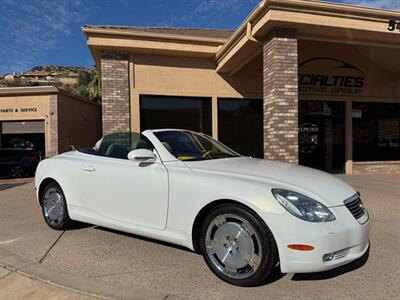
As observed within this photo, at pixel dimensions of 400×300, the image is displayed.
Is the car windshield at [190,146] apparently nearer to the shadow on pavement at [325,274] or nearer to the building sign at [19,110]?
the shadow on pavement at [325,274]

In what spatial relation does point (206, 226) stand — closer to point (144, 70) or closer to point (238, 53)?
point (238, 53)

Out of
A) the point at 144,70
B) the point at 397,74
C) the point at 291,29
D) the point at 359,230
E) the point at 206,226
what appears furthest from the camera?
the point at 397,74

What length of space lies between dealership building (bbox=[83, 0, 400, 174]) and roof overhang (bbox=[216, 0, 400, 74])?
0.08 feet

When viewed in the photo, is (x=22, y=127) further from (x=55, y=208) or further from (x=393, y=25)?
(x=393, y=25)

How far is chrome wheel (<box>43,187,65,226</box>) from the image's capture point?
562 centimetres

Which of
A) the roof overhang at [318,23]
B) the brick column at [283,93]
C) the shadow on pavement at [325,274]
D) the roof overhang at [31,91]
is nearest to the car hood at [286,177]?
the shadow on pavement at [325,274]

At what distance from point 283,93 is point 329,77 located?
5578 mm

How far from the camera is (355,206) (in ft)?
12.8

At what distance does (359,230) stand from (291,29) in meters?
6.39

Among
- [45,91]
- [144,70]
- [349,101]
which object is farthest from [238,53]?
[45,91]

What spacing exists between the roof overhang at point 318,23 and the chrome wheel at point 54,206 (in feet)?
18.7

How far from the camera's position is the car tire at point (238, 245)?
140 inches

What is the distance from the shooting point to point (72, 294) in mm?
3580

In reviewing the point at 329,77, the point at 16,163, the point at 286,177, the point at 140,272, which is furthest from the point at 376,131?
the point at 16,163
